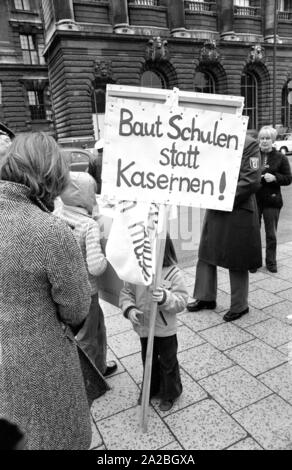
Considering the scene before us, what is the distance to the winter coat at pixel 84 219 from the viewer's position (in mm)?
2172

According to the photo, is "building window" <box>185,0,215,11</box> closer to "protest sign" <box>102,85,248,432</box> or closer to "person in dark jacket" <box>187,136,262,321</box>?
"person in dark jacket" <box>187,136,262,321</box>

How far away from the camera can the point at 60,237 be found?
1.29 meters

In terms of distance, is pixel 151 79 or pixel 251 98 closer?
pixel 151 79

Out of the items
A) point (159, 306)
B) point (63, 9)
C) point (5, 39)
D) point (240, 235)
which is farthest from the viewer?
point (5, 39)

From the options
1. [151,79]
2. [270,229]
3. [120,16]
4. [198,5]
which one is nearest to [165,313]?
[270,229]

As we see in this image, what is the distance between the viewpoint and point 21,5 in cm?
3303

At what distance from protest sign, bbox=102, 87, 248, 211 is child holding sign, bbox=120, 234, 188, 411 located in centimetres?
36

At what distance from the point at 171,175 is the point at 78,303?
0.90 m

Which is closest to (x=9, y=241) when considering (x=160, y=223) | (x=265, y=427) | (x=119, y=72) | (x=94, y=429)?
(x=160, y=223)

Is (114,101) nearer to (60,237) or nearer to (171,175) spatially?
(171,175)

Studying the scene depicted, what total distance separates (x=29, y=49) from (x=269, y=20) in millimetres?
21303

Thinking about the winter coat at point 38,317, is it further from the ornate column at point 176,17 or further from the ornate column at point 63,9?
the ornate column at point 176,17

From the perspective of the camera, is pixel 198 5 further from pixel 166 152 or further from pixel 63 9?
pixel 166 152

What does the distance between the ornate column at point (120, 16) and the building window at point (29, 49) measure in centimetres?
1532
